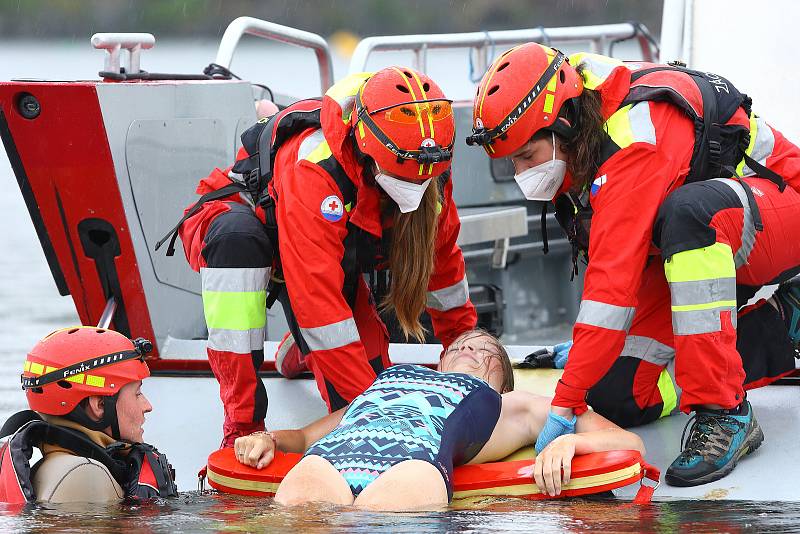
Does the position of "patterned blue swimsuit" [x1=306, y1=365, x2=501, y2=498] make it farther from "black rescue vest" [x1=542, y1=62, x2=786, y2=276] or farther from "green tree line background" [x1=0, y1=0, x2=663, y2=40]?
"green tree line background" [x1=0, y1=0, x2=663, y2=40]

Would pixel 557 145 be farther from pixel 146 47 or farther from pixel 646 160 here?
pixel 146 47

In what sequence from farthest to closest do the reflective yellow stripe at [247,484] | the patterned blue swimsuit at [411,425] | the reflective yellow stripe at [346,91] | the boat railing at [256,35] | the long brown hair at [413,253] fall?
the boat railing at [256,35] < the long brown hair at [413,253] < the reflective yellow stripe at [346,91] < the reflective yellow stripe at [247,484] < the patterned blue swimsuit at [411,425]

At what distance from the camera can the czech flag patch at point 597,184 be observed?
3951mm

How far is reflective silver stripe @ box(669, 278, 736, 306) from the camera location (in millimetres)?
3938

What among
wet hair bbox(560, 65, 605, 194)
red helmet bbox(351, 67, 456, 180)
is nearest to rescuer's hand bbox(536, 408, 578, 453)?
wet hair bbox(560, 65, 605, 194)

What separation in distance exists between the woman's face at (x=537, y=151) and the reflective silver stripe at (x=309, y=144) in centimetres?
68

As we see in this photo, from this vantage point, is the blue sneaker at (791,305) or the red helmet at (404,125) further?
Result: the blue sneaker at (791,305)

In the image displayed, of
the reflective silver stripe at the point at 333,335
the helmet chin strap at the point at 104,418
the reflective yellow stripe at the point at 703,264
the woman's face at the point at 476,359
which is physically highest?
the reflective yellow stripe at the point at 703,264

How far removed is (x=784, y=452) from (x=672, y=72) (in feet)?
4.57

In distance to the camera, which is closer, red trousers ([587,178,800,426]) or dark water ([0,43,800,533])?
dark water ([0,43,800,533])

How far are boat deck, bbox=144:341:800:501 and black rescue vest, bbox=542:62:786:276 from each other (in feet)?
2.67

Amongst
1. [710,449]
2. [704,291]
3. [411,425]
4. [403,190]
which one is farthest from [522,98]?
[710,449]

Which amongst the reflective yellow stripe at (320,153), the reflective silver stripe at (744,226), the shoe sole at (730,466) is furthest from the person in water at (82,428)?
the reflective silver stripe at (744,226)

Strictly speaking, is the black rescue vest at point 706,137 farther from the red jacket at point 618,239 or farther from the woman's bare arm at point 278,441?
the woman's bare arm at point 278,441
